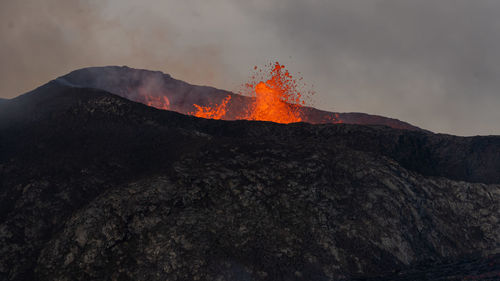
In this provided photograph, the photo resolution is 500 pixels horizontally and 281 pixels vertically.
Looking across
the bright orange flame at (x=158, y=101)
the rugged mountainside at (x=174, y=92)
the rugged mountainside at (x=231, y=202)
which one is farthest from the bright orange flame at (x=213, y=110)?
the rugged mountainside at (x=231, y=202)

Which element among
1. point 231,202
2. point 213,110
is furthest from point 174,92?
point 231,202

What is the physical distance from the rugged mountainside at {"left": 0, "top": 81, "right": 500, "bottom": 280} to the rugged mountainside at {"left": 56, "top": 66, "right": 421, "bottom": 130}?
3572 cm

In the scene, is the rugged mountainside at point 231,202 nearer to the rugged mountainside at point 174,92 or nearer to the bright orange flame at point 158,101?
the rugged mountainside at point 174,92

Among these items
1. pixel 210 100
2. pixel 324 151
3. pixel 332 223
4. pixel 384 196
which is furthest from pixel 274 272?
pixel 210 100

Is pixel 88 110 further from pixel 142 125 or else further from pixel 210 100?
pixel 210 100

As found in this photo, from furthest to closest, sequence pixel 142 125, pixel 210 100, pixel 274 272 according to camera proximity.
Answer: pixel 210 100, pixel 142 125, pixel 274 272

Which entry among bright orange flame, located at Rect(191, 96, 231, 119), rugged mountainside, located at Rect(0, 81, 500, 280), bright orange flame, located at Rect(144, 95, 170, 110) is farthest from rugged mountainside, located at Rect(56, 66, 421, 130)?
rugged mountainside, located at Rect(0, 81, 500, 280)

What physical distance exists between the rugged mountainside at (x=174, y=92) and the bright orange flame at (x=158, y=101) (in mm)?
456

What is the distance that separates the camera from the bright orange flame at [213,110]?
72688 mm

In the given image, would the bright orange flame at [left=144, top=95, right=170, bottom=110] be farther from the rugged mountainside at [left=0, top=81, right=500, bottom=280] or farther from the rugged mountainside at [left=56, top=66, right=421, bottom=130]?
the rugged mountainside at [left=0, top=81, right=500, bottom=280]

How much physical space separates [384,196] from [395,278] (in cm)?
654

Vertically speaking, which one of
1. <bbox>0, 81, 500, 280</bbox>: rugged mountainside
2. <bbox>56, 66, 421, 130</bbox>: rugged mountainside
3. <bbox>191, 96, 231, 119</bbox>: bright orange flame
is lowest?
<bbox>0, 81, 500, 280</bbox>: rugged mountainside

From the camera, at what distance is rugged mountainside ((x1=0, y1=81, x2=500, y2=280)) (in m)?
18.9

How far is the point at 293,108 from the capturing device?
64750 millimetres
